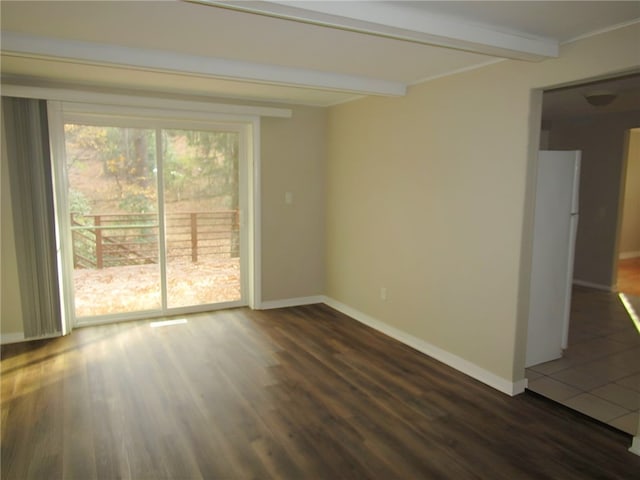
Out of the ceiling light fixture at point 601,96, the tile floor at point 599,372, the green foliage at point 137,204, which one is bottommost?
the tile floor at point 599,372

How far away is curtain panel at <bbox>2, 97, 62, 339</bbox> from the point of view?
391 centimetres

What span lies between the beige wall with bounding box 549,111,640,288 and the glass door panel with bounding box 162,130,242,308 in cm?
491

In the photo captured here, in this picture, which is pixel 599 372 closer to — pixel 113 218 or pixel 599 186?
pixel 599 186

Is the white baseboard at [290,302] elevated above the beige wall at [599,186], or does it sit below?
below

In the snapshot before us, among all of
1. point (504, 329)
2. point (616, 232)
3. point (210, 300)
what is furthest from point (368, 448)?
point (616, 232)

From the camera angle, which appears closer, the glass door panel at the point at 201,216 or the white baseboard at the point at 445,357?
the white baseboard at the point at 445,357

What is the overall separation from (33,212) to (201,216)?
5.17 ft

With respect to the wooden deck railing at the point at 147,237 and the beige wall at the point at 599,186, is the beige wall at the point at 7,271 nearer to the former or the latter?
the wooden deck railing at the point at 147,237

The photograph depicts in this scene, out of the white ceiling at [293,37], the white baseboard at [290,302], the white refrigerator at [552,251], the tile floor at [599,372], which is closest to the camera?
the white ceiling at [293,37]

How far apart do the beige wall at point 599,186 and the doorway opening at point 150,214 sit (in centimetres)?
480

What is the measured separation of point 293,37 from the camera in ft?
8.96

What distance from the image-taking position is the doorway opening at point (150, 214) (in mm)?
4406

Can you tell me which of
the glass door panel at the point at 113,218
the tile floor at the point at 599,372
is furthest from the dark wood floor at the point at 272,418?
the glass door panel at the point at 113,218

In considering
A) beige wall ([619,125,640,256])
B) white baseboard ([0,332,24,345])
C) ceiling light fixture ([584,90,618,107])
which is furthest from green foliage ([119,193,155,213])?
beige wall ([619,125,640,256])
